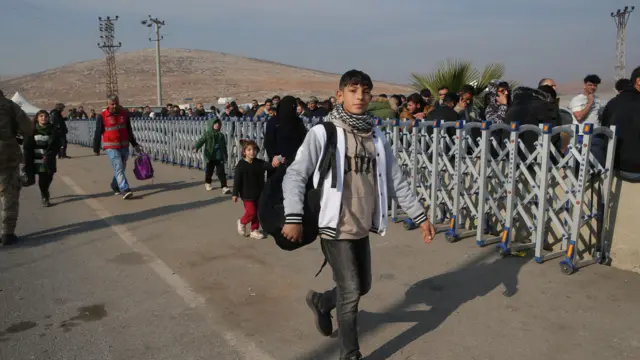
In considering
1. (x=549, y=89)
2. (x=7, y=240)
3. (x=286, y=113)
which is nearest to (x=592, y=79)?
(x=549, y=89)

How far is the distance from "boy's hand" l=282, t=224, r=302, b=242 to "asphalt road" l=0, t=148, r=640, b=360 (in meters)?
0.96

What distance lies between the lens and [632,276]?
5.19 meters

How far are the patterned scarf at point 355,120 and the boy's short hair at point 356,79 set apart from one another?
172 mm

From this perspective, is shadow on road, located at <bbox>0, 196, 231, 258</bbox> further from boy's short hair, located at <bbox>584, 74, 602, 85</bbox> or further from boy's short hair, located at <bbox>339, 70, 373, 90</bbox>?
boy's short hair, located at <bbox>584, 74, 602, 85</bbox>

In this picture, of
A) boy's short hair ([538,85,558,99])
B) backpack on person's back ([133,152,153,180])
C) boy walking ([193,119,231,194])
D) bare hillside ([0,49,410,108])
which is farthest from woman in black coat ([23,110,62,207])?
bare hillside ([0,49,410,108])

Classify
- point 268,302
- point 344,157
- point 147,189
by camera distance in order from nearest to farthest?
point 344,157, point 268,302, point 147,189

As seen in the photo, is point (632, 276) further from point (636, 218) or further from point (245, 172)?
point (245, 172)

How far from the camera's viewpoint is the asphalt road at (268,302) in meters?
3.77

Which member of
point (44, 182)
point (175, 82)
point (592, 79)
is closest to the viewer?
point (592, 79)

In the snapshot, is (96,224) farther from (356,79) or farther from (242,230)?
(356,79)

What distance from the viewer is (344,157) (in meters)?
3.31

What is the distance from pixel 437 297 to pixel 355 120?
85.9 inches

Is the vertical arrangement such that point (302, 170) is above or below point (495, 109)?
below

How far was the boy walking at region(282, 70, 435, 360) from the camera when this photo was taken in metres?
3.28
